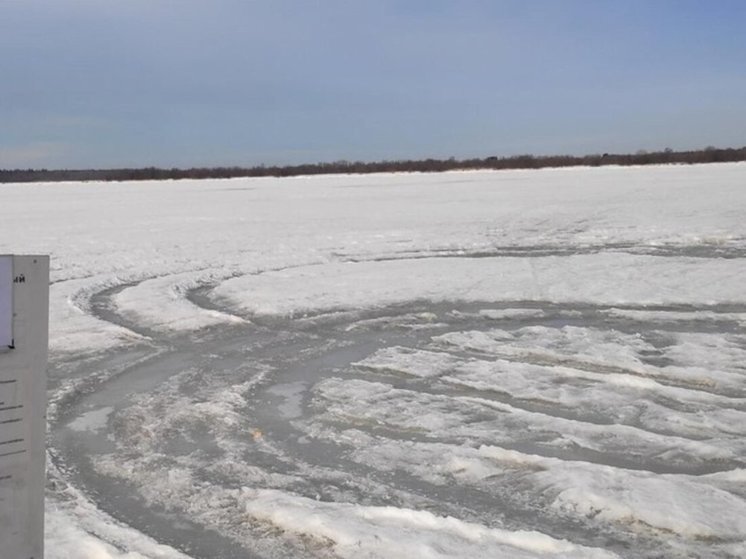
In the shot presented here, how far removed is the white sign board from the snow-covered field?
1.42m

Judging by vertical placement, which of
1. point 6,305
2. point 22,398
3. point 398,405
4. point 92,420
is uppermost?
point 6,305

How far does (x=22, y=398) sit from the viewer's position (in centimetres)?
253

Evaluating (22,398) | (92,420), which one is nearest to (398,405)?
(92,420)

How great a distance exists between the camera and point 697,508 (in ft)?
13.1

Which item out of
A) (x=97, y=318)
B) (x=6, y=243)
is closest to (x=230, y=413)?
(x=97, y=318)

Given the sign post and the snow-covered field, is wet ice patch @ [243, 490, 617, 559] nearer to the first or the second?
the snow-covered field

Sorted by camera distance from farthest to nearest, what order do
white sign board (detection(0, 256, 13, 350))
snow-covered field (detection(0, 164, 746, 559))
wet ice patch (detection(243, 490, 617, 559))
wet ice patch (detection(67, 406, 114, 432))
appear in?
wet ice patch (detection(67, 406, 114, 432)) < snow-covered field (detection(0, 164, 746, 559)) < wet ice patch (detection(243, 490, 617, 559)) < white sign board (detection(0, 256, 13, 350))

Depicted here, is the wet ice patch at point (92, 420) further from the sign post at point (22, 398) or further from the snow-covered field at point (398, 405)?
the sign post at point (22, 398)

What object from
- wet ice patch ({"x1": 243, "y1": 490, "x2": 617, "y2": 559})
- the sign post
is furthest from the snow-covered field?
the sign post

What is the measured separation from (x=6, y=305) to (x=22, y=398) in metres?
0.28

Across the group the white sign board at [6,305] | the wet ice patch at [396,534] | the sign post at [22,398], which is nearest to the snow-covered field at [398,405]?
the wet ice patch at [396,534]

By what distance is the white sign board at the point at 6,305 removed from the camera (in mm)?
2514

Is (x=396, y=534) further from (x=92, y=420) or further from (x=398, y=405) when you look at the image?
(x=92, y=420)

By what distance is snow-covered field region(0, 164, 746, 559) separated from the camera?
3836 millimetres
